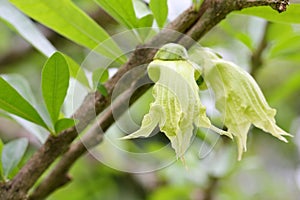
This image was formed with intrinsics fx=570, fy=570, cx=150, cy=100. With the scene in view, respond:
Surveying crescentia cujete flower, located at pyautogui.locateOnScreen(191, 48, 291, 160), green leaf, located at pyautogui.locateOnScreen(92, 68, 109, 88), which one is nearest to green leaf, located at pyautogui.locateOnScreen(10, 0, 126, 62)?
green leaf, located at pyautogui.locateOnScreen(92, 68, 109, 88)

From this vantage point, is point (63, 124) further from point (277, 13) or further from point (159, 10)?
point (277, 13)

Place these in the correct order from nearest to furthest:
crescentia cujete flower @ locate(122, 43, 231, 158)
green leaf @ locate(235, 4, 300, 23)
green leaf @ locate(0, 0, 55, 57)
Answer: crescentia cujete flower @ locate(122, 43, 231, 158) < green leaf @ locate(235, 4, 300, 23) < green leaf @ locate(0, 0, 55, 57)

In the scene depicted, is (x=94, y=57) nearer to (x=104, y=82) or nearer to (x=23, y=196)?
(x=104, y=82)

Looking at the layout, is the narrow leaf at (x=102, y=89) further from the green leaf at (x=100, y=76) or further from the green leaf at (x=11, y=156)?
the green leaf at (x=11, y=156)

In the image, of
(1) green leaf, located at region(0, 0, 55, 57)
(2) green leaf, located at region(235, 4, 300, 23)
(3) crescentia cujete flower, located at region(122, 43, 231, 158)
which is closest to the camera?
(3) crescentia cujete flower, located at region(122, 43, 231, 158)

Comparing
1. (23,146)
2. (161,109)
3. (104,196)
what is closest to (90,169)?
(104,196)

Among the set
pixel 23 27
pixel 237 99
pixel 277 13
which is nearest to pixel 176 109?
pixel 237 99

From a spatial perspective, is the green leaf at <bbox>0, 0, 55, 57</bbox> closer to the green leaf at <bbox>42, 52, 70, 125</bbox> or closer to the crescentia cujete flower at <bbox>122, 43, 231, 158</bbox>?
the green leaf at <bbox>42, 52, 70, 125</bbox>
